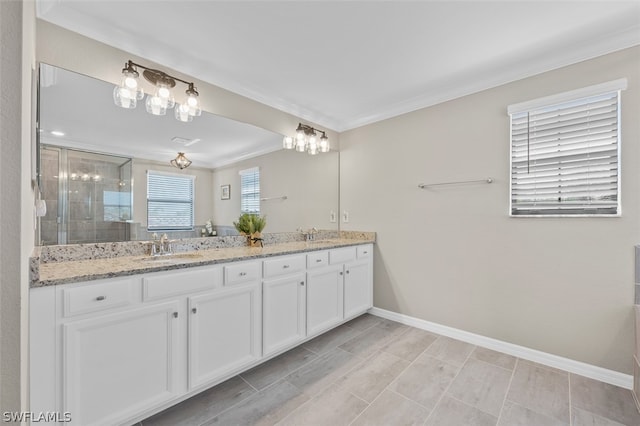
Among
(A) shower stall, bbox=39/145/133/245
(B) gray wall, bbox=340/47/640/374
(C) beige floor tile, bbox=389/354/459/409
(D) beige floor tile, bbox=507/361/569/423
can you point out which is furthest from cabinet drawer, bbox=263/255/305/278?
(D) beige floor tile, bbox=507/361/569/423

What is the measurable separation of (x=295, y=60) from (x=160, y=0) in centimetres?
94

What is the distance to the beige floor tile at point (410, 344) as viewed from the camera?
2352 millimetres

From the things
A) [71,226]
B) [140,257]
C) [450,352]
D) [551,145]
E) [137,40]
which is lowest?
[450,352]

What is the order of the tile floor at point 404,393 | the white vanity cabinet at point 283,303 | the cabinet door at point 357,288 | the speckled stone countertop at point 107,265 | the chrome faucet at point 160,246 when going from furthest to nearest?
the cabinet door at point 357,288 < the white vanity cabinet at point 283,303 < the chrome faucet at point 160,246 < the tile floor at point 404,393 < the speckled stone countertop at point 107,265

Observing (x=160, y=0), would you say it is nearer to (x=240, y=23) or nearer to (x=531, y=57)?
(x=240, y=23)

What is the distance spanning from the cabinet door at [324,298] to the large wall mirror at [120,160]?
0.73m

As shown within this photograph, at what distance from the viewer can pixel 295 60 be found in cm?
217

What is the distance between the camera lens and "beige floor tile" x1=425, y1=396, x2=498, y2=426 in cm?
156

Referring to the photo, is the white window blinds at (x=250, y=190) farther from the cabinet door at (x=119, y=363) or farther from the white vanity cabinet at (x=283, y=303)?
the cabinet door at (x=119, y=363)

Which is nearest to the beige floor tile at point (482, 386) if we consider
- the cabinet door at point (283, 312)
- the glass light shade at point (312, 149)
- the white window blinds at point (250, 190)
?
the cabinet door at point (283, 312)

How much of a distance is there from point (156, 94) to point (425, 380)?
281 centimetres

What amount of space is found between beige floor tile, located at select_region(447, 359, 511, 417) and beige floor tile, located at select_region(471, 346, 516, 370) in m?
0.07

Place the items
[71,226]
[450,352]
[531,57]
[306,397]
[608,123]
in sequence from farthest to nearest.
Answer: [450,352] → [531,57] → [608,123] → [306,397] → [71,226]

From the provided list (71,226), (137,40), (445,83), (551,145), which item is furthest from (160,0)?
(551,145)
